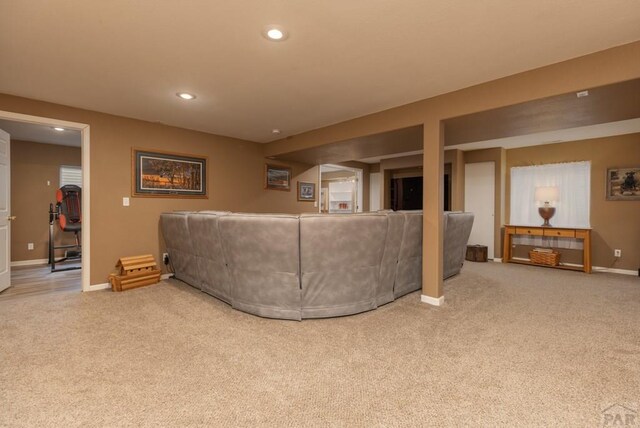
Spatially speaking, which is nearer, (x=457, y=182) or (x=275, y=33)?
(x=275, y=33)

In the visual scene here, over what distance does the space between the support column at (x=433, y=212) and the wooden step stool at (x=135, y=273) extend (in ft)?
11.6

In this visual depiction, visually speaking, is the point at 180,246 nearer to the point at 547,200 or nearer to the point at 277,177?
the point at 277,177

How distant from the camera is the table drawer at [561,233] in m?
5.09

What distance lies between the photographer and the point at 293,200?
631 centimetres

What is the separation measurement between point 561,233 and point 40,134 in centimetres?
911

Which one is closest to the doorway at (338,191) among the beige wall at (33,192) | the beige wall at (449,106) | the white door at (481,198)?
the white door at (481,198)

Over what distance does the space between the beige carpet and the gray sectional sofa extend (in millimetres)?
167

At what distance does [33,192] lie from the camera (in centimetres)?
557

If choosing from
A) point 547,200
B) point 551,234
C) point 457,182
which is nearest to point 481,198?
point 457,182

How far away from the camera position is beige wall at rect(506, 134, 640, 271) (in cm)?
482

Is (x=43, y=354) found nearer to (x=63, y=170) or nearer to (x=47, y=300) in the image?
(x=47, y=300)

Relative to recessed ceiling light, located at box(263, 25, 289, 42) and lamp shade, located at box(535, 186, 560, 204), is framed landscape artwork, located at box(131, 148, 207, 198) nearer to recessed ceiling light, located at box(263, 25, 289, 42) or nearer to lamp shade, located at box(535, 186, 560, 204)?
recessed ceiling light, located at box(263, 25, 289, 42)

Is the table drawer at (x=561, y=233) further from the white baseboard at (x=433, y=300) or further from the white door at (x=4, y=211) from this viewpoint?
the white door at (x=4, y=211)

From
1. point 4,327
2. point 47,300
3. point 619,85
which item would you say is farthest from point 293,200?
point 619,85
